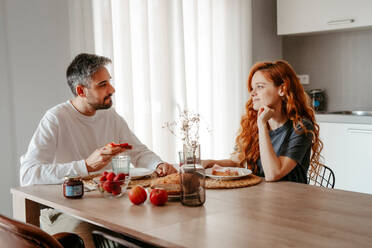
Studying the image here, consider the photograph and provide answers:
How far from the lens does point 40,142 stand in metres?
2.31

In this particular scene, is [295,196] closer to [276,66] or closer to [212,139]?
[276,66]

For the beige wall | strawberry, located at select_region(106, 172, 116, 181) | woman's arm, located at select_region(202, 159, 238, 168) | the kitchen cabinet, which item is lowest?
the kitchen cabinet

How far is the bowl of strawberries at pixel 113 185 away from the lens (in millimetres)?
1810

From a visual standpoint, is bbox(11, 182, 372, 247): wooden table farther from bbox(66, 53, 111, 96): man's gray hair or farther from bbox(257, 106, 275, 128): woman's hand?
bbox(66, 53, 111, 96): man's gray hair

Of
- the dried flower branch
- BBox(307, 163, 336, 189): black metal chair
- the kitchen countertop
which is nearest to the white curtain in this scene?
the dried flower branch

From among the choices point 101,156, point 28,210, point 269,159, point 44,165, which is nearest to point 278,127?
point 269,159

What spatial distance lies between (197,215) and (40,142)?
1.08 m

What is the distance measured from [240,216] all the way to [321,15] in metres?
3.17

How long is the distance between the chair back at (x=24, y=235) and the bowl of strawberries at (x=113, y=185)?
62 cm

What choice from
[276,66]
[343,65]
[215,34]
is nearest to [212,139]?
[215,34]

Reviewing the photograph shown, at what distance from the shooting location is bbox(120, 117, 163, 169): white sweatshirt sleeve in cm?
252

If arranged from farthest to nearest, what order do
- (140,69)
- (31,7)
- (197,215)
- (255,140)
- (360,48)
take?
(360,48) → (140,69) → (31,7) → (255,140) → (197,215)

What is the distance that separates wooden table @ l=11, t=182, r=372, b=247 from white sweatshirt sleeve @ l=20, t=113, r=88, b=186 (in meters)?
0.08

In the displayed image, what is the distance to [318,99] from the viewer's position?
462cm
